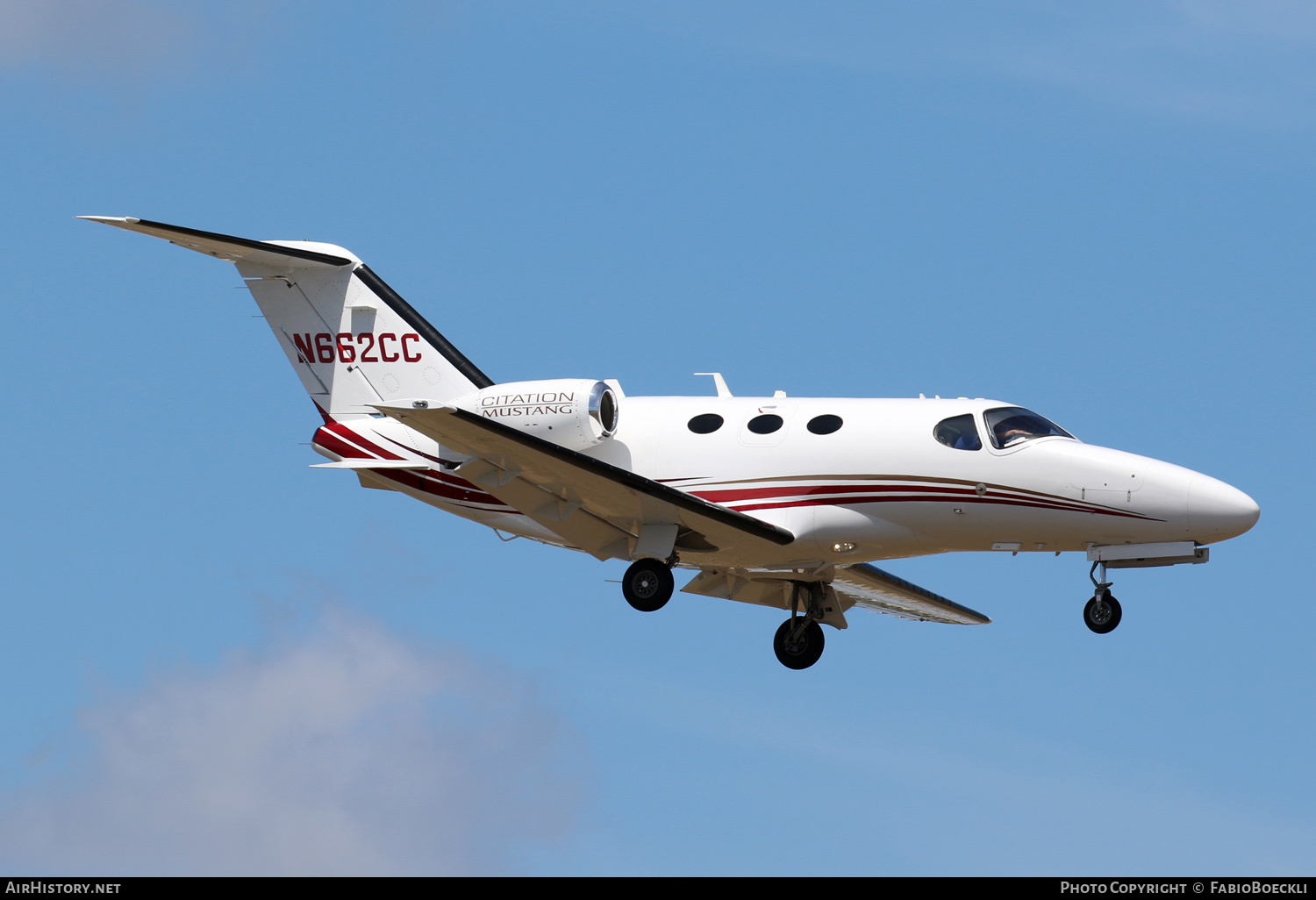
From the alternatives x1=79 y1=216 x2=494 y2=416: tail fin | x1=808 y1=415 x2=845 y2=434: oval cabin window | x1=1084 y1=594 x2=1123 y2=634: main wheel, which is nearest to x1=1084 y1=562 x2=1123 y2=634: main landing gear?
x1=1084 y1=594 x2=1123 y2=634: main wheel

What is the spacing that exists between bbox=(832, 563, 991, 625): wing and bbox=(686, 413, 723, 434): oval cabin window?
3.59m

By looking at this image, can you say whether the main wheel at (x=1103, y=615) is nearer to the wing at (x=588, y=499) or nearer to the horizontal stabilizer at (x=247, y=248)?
the wing at (x=588, y=499)

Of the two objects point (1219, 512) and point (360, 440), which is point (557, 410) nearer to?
point (360, 440)

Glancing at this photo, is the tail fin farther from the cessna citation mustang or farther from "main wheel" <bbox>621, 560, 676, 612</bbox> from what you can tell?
"main wheel" <bbox>621, 560, 676, 612</bbox>

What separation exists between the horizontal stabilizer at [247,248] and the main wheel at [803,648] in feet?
30.2

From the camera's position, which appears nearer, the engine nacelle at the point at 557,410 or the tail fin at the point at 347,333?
the engine nacelle at the point at 557,410

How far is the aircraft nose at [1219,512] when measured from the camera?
24.4m

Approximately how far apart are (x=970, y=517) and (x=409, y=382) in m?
9.19

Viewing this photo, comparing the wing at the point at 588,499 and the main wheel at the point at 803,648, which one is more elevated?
the wing at the point at 588,499

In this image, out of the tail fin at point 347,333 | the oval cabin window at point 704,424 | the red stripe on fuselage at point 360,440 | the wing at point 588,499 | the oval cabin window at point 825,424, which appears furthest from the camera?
the tail fin at point 347,333

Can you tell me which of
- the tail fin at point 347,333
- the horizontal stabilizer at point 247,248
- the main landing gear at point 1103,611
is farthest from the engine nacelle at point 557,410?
the main landing gear at point 1103,611

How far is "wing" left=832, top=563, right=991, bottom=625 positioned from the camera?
2897 cm
